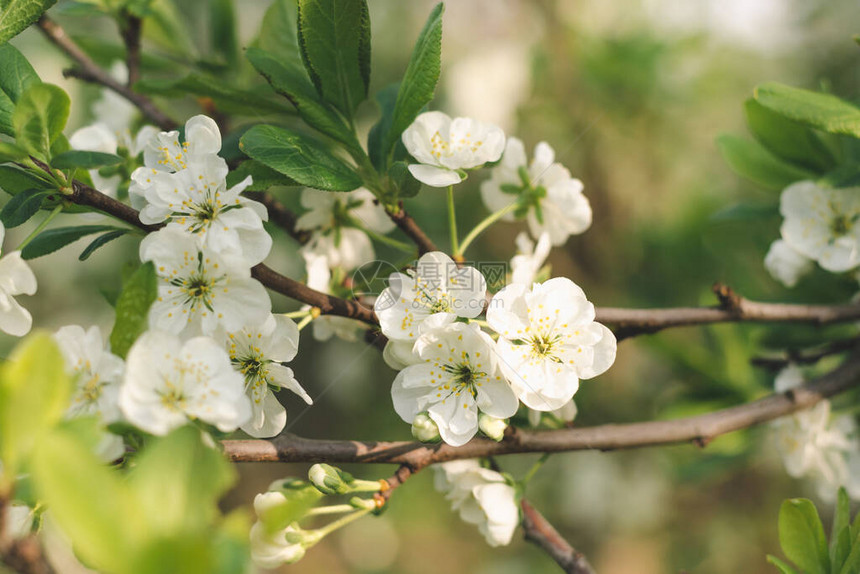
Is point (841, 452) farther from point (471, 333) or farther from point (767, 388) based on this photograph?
point (471, 333)

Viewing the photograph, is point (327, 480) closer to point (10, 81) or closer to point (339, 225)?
point (339, 225)

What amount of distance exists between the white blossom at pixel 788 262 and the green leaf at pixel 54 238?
88cm

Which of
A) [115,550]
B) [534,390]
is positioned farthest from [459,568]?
[115,550]

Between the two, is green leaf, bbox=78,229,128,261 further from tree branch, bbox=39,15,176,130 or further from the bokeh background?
the bokeh background

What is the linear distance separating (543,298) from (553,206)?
0.86 ft

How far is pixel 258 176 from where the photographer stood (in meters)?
0.67

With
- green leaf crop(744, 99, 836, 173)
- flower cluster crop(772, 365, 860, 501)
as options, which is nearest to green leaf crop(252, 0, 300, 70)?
green leaf crop(744, 99, 836, 173)

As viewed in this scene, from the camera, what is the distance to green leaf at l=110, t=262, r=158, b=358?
1.77 feet

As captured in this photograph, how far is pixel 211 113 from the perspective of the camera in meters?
1.07

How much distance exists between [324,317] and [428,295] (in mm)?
217

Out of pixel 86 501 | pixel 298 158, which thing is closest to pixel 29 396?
pixel 86 501

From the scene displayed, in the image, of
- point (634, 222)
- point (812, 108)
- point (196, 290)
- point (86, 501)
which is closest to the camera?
point (86, 501)

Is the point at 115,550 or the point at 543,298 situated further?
the point at 543,298

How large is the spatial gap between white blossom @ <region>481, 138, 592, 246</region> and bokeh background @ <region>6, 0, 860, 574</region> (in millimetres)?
525
